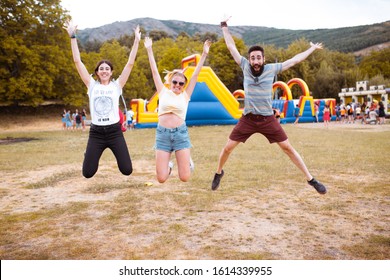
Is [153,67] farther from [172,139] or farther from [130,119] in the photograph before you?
[130,119]

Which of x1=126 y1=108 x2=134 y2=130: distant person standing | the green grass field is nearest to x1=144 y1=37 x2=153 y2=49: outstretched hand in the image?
the green grass field

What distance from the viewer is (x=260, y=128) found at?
503cm

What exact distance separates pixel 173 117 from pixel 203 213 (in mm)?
1724

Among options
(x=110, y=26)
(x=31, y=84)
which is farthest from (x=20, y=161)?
(x=110, y=26)

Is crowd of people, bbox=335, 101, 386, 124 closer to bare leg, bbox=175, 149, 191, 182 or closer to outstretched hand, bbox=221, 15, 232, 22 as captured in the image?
outstretched hand, bbox=221, 15, 232, 22

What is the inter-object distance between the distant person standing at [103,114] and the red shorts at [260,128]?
5.28ft

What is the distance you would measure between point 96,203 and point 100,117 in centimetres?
223

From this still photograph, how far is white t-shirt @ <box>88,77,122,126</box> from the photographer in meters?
4.85

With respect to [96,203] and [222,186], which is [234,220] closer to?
[222,186]

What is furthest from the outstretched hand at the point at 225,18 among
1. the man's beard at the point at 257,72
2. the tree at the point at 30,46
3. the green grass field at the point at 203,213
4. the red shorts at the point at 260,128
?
the tree at the point at 30,46

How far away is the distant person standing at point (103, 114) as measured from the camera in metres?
4.87

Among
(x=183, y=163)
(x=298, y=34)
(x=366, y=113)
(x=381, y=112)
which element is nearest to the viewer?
(x=183, y=163)

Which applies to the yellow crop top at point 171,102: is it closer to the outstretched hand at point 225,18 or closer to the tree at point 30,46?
the outstretched hand at point 225,18

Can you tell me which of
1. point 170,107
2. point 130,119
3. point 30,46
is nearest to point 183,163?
point 170,107
